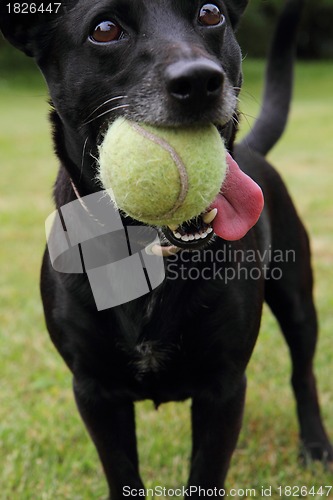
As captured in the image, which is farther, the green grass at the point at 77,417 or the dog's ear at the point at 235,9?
the green grass at the point at 77,417

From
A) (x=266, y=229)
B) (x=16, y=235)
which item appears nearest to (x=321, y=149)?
(x=16, y=235)

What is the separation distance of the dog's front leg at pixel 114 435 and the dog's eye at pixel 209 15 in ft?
4.05

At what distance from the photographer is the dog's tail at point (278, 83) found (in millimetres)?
3309

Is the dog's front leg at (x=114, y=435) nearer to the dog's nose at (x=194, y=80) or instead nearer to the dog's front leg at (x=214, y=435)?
the dog's front leg at (x=214, y=435)

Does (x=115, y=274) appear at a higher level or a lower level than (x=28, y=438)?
higher

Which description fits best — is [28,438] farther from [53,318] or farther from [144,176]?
[144,176]

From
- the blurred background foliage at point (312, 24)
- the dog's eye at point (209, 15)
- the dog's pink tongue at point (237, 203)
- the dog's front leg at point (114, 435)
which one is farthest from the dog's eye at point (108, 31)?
the blurred background foliage at point (312, 24)

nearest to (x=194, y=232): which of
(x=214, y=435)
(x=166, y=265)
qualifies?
(x=166, y=265)

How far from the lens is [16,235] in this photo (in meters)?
6.23

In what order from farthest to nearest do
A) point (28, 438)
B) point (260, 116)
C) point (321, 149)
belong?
point (321, 149) < point (260, 116) < point (28, 438)

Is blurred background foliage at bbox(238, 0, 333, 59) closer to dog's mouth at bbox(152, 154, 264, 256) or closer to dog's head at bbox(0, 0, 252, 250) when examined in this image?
dog's head at bbox(0, 0, 252, 250)

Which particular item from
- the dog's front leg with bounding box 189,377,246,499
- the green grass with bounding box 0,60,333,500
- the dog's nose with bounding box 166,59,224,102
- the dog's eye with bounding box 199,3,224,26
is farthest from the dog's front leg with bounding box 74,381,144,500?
the dog's eye with bounding box 199,3,224,26

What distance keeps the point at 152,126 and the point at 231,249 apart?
1.95 feet

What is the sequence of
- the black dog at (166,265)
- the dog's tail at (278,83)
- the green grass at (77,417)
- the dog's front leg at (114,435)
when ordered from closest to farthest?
the black dog at (166,265) → the dog's front leg at (114,435) → the green grass at (77,417) → the dog's tail at (278,83)
